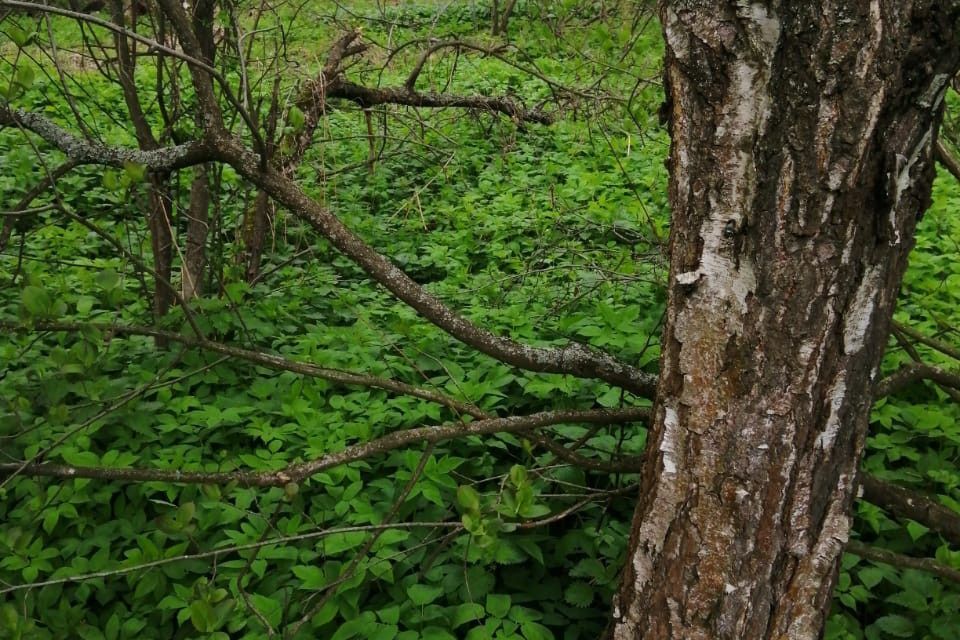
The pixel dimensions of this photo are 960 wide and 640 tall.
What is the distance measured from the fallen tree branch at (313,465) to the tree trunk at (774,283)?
0.50 m

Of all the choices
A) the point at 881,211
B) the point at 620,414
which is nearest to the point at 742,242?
the point at 881,211

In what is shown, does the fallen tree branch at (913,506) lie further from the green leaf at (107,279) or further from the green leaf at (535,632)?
the green leaf at (107,279)

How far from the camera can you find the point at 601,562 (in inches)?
84.0

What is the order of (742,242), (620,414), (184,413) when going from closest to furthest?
(742,242)
(620,414)
(184,413)

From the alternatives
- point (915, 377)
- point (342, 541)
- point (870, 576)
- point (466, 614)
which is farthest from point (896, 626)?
point (342, 541)

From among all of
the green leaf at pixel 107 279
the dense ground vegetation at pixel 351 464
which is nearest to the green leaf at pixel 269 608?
the dense ground vegetation at pixel 351 464

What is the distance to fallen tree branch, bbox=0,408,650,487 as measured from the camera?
70.2 inches

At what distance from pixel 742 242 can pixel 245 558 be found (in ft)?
5.46

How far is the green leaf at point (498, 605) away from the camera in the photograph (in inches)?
77.6

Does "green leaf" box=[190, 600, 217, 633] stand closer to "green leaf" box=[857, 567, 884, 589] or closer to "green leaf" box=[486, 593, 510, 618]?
"green leaf" box=[486, 593, 510, 618]

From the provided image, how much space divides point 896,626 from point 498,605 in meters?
1.05

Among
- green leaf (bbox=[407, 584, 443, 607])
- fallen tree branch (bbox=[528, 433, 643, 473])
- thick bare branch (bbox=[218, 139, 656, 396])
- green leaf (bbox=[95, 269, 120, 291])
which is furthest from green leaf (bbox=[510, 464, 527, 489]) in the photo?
green leaf (bbox=[95, 269, 120, 291])

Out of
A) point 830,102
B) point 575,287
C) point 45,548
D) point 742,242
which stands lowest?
point 45,548

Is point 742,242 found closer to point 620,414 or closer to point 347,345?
point 620,414
